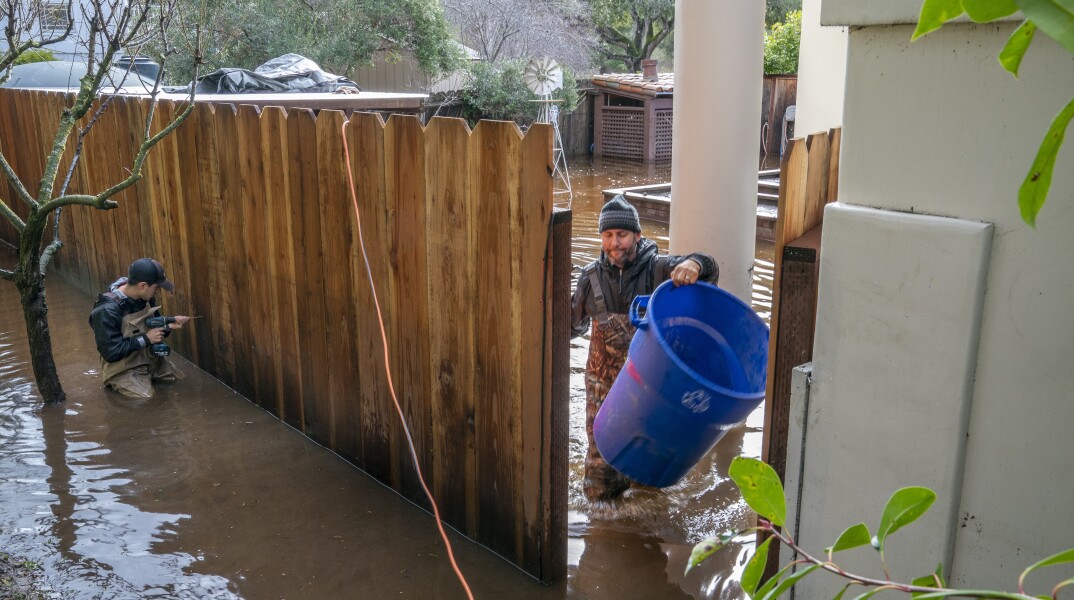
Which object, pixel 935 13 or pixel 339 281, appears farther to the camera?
pixel 339 281

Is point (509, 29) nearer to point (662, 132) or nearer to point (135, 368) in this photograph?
point (662, 132)

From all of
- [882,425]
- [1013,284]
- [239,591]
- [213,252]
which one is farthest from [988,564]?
[213,252]

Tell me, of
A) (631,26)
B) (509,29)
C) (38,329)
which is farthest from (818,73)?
(631,26)

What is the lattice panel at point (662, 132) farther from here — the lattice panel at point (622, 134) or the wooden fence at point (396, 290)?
the wooden fence at point (396, 290)

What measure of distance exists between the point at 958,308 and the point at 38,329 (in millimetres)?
5417

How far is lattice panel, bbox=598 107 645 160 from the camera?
78.0 feet

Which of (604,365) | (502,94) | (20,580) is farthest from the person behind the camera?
(502,94)

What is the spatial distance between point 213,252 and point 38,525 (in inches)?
87.8

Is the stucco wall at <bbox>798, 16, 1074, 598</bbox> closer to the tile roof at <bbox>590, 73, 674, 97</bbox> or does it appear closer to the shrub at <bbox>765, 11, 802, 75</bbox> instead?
the tile roof at <bbox>590, 73, 674, 97</bbox>

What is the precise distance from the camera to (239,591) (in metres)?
3.73

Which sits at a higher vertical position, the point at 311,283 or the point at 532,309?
the point at 532,309

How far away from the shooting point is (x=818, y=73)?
1171 centimetres

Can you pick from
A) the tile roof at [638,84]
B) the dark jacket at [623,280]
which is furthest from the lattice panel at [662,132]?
the dark jacket at [623,280]

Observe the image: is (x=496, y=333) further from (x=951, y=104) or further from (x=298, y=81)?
(x=298, y=81)
